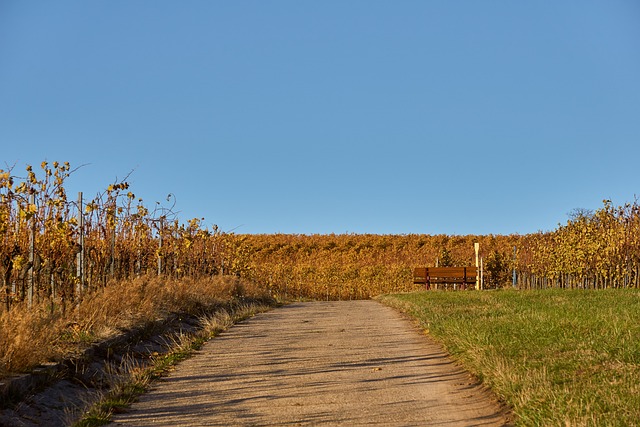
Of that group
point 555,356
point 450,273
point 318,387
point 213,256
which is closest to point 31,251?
point 318,387

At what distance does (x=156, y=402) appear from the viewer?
7.14m

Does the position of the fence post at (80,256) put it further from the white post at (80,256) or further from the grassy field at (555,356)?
the grassy field at (555,356)

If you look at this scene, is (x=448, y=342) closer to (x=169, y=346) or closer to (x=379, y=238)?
(x=169, y=346)

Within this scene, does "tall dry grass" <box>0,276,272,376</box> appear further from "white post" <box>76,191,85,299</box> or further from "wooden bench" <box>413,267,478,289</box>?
"wooden bench" <box>413,267,478,289</box>

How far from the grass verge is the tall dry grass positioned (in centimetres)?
75

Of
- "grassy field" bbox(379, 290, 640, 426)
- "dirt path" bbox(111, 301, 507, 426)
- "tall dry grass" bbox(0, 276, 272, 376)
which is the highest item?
"tall dry grass" bbox(0, 276, 272, 376)

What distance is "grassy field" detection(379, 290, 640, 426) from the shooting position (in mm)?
5875

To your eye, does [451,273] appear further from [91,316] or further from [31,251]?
[31,251]

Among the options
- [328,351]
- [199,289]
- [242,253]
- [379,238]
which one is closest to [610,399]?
[328,351]

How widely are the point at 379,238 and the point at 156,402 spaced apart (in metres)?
53.4

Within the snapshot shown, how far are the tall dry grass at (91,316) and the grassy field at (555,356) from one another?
4.83 meters

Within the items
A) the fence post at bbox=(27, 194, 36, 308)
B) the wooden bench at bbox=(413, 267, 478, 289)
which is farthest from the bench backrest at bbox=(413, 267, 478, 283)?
the fence post at bbox=(27, 194, 36, 308)

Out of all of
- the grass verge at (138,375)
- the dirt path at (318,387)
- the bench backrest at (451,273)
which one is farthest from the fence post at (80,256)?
the bench backrest at (451,273)

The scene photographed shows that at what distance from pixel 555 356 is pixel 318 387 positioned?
2838 millimetres
